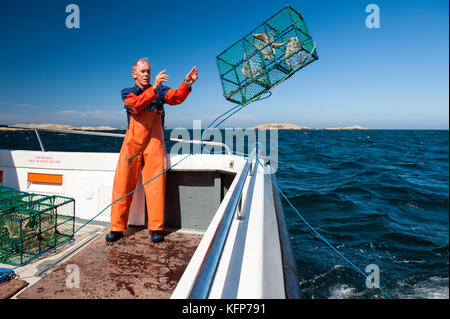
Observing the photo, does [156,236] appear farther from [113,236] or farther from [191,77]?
[191,77]

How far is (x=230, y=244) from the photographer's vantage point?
4.35 feet

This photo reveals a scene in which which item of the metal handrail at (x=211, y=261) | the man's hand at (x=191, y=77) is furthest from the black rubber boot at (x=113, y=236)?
the metal handrail at (x=211, y=261)

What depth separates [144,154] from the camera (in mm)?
2842

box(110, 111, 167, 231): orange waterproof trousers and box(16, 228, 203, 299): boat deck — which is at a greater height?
box(110, 111, 167, 231): orange waterproof trousers

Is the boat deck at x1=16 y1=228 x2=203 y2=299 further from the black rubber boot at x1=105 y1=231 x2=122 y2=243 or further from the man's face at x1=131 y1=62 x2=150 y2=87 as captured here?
the man's face at x1=131 y1=62 x2=150 y2=87

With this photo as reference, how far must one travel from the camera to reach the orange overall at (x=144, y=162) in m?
2.72

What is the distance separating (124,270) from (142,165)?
1.10m

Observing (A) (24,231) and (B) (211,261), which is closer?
(B) (211,261)

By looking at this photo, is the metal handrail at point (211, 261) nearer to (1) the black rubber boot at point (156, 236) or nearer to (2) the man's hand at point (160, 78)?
(2) the man's hand at point (160, 78)

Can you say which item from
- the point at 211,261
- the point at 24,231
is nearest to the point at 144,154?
the point at 24,231

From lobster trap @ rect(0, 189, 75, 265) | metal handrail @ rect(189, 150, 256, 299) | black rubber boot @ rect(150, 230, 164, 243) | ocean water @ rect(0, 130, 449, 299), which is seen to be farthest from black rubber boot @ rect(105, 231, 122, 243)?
ocean water @ rect(0, 130, 449, 299)

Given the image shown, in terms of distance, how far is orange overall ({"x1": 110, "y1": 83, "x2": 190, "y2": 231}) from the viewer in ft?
8.93
